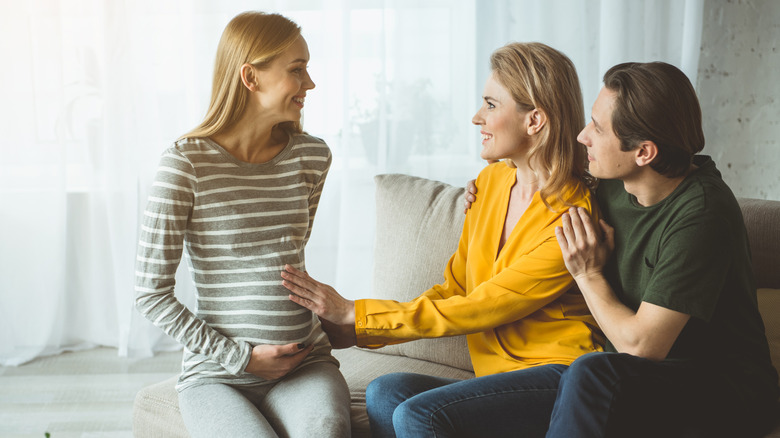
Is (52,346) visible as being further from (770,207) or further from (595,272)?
(770,207)

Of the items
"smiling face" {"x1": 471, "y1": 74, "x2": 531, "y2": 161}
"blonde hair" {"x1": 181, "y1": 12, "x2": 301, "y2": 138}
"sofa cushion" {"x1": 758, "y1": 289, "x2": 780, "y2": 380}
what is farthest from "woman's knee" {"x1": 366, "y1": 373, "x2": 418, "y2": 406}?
"sofa cushion" {"x1": 758, "y1": 289, "x2": 780, "y2": 380}

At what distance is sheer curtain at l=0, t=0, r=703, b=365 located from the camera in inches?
118

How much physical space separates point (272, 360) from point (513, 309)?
534mm

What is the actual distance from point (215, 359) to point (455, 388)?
1.65 feet

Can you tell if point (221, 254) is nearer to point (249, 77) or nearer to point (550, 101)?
point (249, 77)

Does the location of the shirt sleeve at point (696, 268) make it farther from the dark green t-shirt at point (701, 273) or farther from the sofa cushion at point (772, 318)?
the sofa cushion at point (772, 318)

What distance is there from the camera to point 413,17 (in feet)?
9.90

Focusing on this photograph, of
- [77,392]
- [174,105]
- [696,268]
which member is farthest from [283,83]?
[77,392]

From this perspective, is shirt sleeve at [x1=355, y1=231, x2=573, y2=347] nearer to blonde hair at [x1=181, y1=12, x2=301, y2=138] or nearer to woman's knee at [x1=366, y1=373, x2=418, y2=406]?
woman's knee at [x1=366, y1=373, x2=418, y2=406]

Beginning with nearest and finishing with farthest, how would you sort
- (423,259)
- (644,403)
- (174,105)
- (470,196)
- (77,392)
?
(644,403) → (470,196) → (423,259) → (77,392) → (174,105)

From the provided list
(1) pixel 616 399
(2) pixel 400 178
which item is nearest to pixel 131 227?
(2) pixel 400 178

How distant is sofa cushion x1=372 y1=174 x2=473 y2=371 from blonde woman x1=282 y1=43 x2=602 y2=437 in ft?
0.79

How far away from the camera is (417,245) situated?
77.0 inches

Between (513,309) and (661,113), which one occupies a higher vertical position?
(661,113)
